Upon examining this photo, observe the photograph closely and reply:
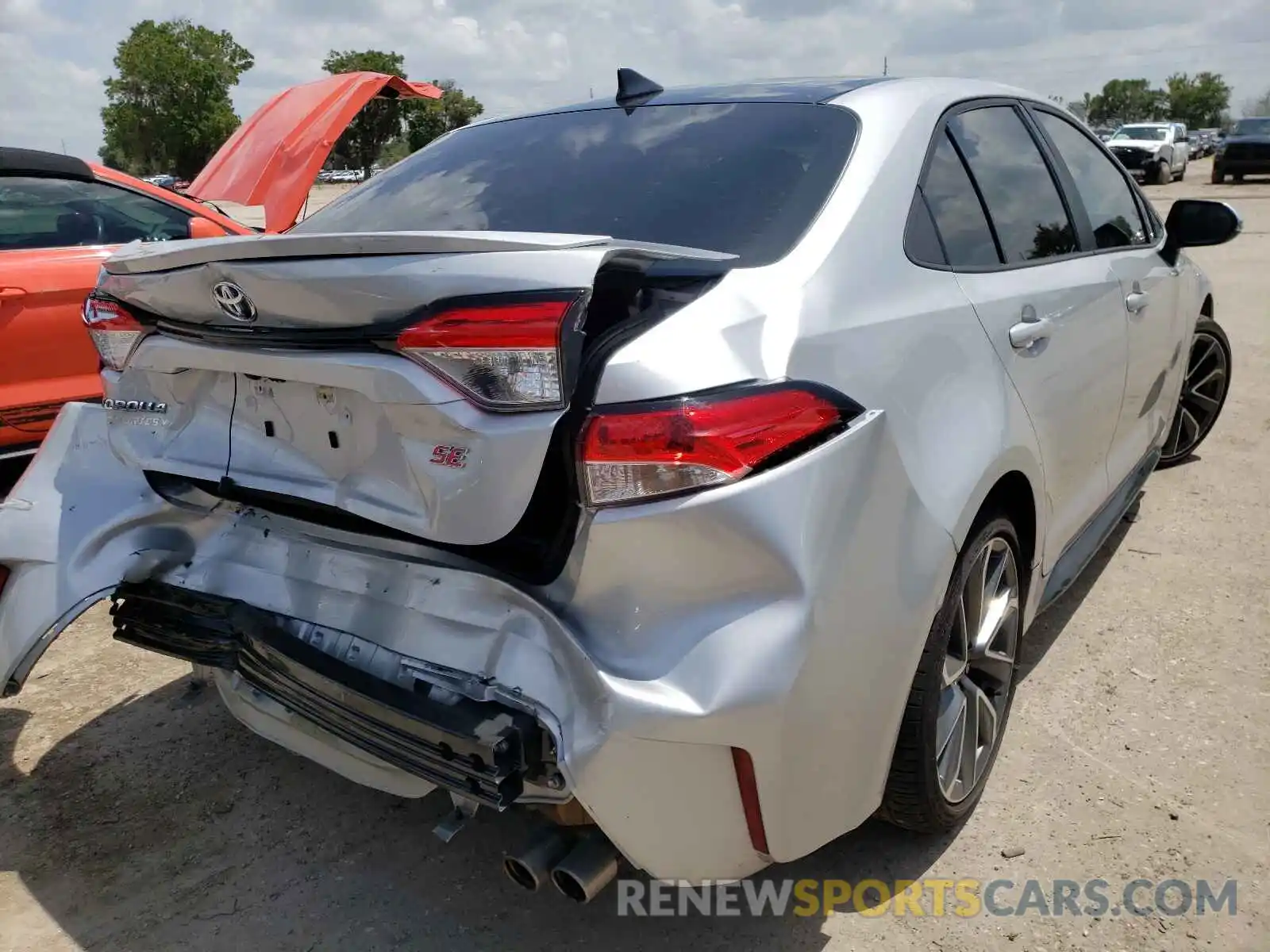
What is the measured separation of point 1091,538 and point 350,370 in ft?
7.89

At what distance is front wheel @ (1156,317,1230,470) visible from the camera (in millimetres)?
4609

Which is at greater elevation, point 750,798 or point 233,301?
point 233,301

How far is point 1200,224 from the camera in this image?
361 centimetres

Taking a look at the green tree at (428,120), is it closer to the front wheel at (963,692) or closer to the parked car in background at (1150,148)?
the parked car in background at (1150,148)

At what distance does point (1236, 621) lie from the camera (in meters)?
3.33

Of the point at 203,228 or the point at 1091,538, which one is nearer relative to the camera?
the point at 1091,538

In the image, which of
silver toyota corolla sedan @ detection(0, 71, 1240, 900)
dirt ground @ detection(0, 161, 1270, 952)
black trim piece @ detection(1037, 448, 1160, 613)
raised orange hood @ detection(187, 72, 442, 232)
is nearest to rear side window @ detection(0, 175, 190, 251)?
raised orange hood @ detection(187, 72, 442, 232)

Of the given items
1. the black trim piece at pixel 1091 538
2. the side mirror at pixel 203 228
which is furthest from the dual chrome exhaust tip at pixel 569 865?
the side mirror at pixel 203 228

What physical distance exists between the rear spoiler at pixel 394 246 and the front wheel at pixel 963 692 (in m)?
0.91

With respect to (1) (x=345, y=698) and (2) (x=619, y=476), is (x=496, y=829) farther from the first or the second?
(2) (x=619, y=476)

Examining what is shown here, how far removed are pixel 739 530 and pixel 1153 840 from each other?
1480 mm

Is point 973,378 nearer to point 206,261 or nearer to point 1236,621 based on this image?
point 206,261

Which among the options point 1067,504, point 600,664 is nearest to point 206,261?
point 600,664

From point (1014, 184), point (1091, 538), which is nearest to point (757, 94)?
point (1014, 184)
